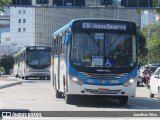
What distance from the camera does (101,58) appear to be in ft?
63.2

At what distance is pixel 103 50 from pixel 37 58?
3246 centimetres

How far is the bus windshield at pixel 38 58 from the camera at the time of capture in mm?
50897

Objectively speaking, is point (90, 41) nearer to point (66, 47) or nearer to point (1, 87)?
point (66, 47)

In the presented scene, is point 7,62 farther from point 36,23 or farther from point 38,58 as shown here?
point 38,58

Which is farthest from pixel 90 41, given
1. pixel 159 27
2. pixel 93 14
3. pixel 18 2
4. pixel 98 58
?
pixel 93 14

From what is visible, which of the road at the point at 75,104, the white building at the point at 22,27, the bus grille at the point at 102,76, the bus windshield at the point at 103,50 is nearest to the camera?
the road at the point at 75,104

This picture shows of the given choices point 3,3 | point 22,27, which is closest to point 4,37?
point 22,27

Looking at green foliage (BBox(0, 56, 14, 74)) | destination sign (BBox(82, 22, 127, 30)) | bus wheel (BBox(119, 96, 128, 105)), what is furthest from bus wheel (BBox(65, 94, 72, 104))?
green foliage (BBox(0, 56, 14, 74))

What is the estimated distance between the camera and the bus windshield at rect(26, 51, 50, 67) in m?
50.9

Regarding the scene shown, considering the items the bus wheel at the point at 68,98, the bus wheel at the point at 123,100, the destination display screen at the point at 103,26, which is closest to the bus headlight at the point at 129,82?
the bus wheel at the point at 123,100

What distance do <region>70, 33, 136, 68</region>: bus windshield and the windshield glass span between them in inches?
1237

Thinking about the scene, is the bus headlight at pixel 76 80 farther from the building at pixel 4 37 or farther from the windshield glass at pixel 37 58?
the building at pixel 4 37

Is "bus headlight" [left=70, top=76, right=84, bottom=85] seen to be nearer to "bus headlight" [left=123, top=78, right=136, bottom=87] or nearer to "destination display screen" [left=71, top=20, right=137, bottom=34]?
"bus headlight" [left=123, top=78, right=136, bottom=87]

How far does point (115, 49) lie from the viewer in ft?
63.9
